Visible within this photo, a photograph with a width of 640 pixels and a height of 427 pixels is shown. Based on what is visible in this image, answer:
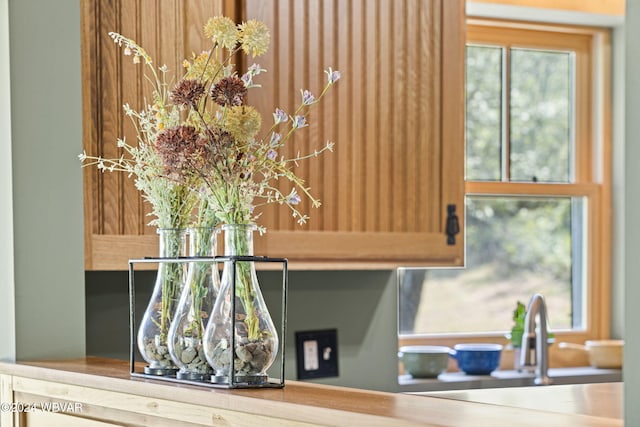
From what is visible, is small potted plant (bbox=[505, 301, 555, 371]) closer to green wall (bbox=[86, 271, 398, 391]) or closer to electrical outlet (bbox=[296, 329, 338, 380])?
green wall (bbox=[86, 271, 398, 391])

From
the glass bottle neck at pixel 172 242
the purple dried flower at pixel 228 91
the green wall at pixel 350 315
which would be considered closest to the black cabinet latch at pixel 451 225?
the green wall at pixel 350 315

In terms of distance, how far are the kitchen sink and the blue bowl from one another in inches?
0.8

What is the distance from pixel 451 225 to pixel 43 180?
3.65 ft

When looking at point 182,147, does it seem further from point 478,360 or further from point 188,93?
point 478,360

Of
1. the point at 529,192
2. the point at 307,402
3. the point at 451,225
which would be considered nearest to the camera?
the point at 307,402

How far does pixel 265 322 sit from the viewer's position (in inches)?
62.1

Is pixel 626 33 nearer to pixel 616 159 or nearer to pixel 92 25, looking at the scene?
pixel 92 25

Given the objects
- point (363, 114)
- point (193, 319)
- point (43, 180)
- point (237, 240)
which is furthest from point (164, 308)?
point (363, 114)

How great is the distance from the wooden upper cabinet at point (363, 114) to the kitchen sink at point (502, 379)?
2.35 ft

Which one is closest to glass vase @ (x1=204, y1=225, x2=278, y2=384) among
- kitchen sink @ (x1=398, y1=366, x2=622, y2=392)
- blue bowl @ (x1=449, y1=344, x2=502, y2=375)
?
kitchen sink @ (x1=398, y1=366, x2=622, y2=392)

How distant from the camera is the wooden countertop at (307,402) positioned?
4.15ft

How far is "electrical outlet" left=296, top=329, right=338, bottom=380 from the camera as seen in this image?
115 inches

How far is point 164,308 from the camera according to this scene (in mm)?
1759

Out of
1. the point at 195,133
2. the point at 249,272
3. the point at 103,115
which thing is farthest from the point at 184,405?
the point at 103,115
